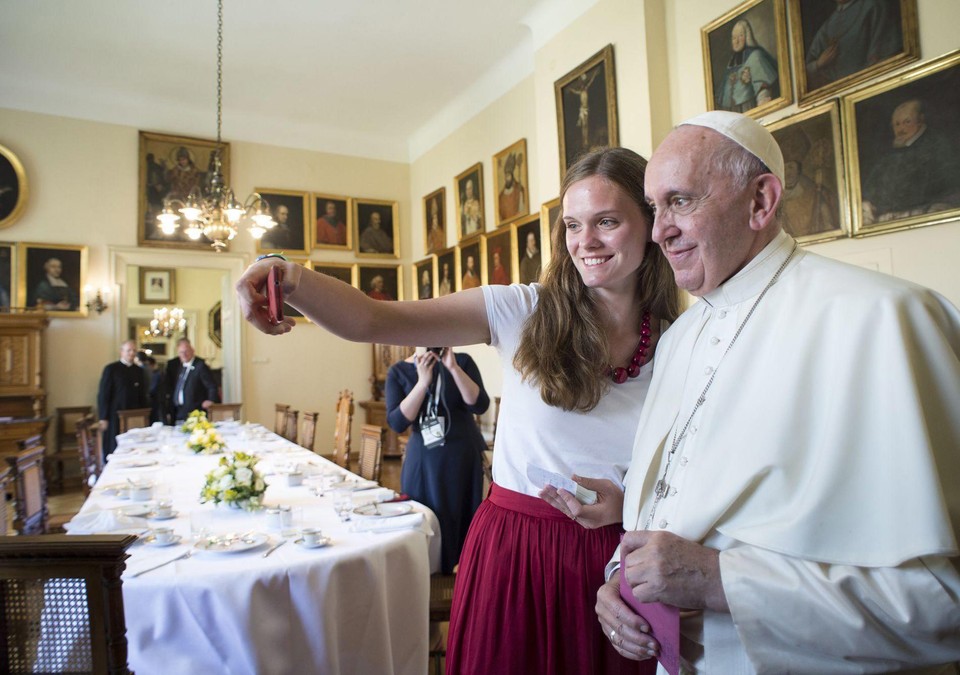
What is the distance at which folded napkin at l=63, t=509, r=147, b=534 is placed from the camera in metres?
3.09

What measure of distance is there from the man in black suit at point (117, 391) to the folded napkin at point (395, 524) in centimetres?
802

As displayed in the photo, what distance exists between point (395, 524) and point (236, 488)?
101cm

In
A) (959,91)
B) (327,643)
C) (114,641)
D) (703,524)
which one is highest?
(959,91)

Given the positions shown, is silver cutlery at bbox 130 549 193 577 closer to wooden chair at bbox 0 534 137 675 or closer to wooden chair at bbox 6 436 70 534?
wooden chair at bbox 0 534 137 675

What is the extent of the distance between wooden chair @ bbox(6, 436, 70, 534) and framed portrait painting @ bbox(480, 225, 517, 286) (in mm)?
6169

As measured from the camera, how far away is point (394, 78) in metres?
9.91

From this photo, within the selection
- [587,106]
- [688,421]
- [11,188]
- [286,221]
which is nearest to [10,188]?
[11,188]

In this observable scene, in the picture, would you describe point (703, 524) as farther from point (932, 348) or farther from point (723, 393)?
point (932, 348)

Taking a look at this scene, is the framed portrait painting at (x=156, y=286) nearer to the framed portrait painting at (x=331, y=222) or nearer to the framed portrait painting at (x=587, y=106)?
the framed portrait painting at (x=331, y=222)

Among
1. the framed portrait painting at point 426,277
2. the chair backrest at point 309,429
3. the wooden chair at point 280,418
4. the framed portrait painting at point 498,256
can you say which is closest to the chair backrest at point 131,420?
the wooden chair at point 280,418

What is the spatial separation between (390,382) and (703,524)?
3.56 metres

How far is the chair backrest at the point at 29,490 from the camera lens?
3783 millimetres

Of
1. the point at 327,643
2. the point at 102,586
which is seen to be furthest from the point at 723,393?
the point at 327,643

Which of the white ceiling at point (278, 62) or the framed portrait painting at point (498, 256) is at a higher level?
the white ceiling at point (278, 62)
